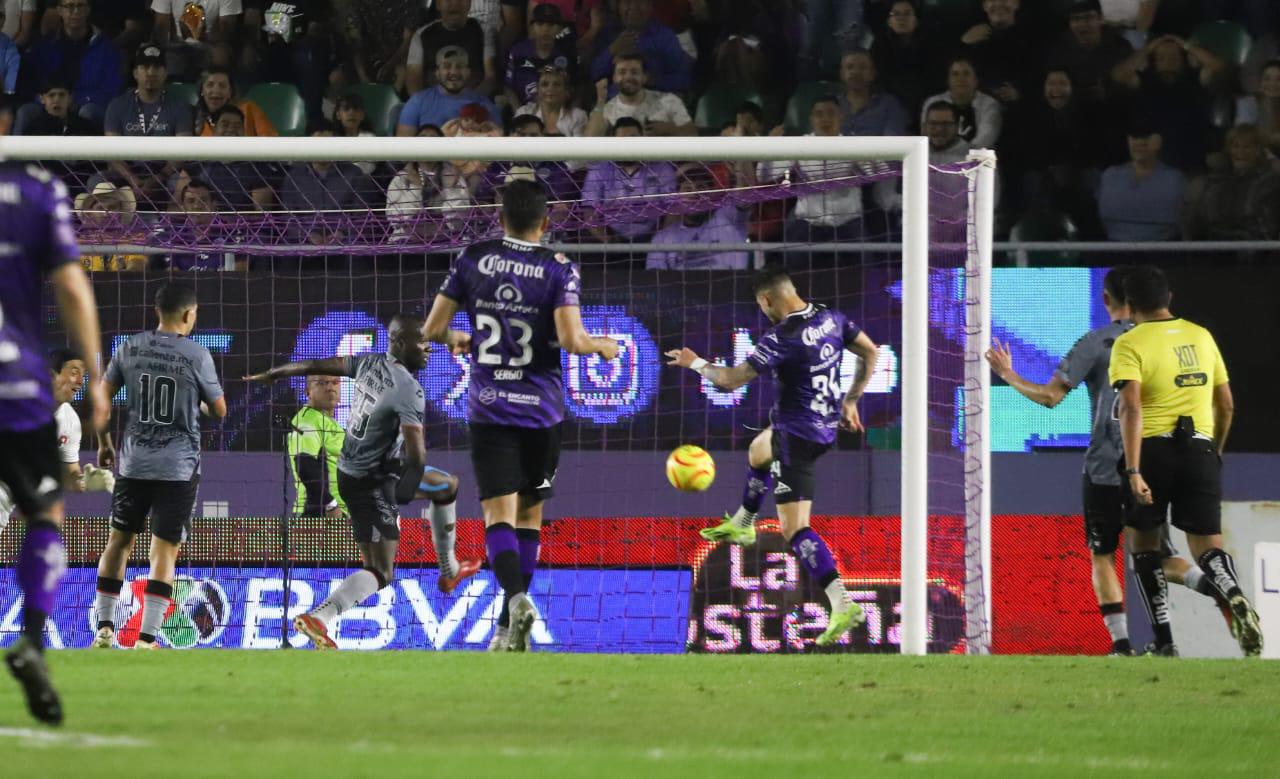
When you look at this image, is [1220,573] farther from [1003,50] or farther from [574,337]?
[1003,50]

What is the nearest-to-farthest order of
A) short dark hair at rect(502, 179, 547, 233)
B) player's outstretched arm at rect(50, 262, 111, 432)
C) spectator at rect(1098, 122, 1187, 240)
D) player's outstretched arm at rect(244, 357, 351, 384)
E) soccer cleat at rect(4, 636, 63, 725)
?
soccer cleat at rect(4, 636, 63, 725) → player's outstretched arm at rect(50, 262, 111, 432) → short dark hair at rect(502, 179, 547, 233) → player's outstretched arm at rect(244, 357, 351, 384) → spectator at rect(1098, 122, 1187, 240)

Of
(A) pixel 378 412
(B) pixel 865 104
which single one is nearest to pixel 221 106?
(B) pixel 865 104

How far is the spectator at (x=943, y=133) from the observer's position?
572 inches

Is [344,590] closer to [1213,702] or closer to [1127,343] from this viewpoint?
[1127,343]

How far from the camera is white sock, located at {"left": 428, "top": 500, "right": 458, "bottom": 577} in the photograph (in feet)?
37.7

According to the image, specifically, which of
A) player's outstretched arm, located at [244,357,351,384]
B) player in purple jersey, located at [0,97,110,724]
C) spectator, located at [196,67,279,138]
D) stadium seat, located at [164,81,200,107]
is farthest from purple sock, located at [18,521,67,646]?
stadium seat, located at [164,81,200,107]

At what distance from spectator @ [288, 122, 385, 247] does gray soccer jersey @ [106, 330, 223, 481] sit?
2.81 m

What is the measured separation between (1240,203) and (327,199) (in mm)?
6722

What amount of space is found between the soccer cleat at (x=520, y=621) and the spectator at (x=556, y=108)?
7.40 m

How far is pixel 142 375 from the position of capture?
425 inches

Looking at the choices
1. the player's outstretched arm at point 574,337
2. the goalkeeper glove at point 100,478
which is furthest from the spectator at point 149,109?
the player's outstretched arm at point 574,337

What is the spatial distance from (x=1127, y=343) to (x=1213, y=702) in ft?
10.4

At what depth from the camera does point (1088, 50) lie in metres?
15.5

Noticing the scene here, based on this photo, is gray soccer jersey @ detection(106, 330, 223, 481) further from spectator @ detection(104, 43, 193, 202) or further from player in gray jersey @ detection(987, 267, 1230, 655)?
spectator @ detection(104, 43, 193, 202)
